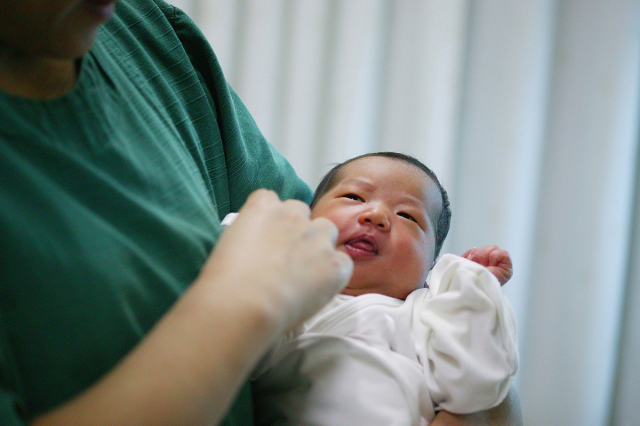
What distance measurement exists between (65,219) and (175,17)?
1.84 feet

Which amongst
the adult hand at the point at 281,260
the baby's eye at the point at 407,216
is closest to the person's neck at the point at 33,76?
the adult hand at the point at 281,260

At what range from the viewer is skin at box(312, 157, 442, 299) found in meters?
0.95

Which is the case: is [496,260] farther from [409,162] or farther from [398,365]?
[398,365]

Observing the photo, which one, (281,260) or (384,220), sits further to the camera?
(384,220)

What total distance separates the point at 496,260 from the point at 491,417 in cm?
33

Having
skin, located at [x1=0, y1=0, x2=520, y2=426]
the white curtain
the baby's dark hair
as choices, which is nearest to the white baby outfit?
skin, located at [x1=0, y1=0, x2=520, y2=426]

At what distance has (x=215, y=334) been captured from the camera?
42 cm

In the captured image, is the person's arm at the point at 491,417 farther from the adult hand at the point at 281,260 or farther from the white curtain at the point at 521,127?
the white curtain at the point at 521,127

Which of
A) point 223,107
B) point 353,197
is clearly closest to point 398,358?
point 353,197

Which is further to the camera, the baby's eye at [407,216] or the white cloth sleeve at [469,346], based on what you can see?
the baby's eye at [407,216]

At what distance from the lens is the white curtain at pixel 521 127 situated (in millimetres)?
Answer: 1717

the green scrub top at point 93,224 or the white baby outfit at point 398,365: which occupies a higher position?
the green scrub top at point 93,224

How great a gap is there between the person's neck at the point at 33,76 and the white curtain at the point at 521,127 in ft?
4.36

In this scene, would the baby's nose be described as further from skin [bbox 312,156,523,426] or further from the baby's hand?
the baby's hand
